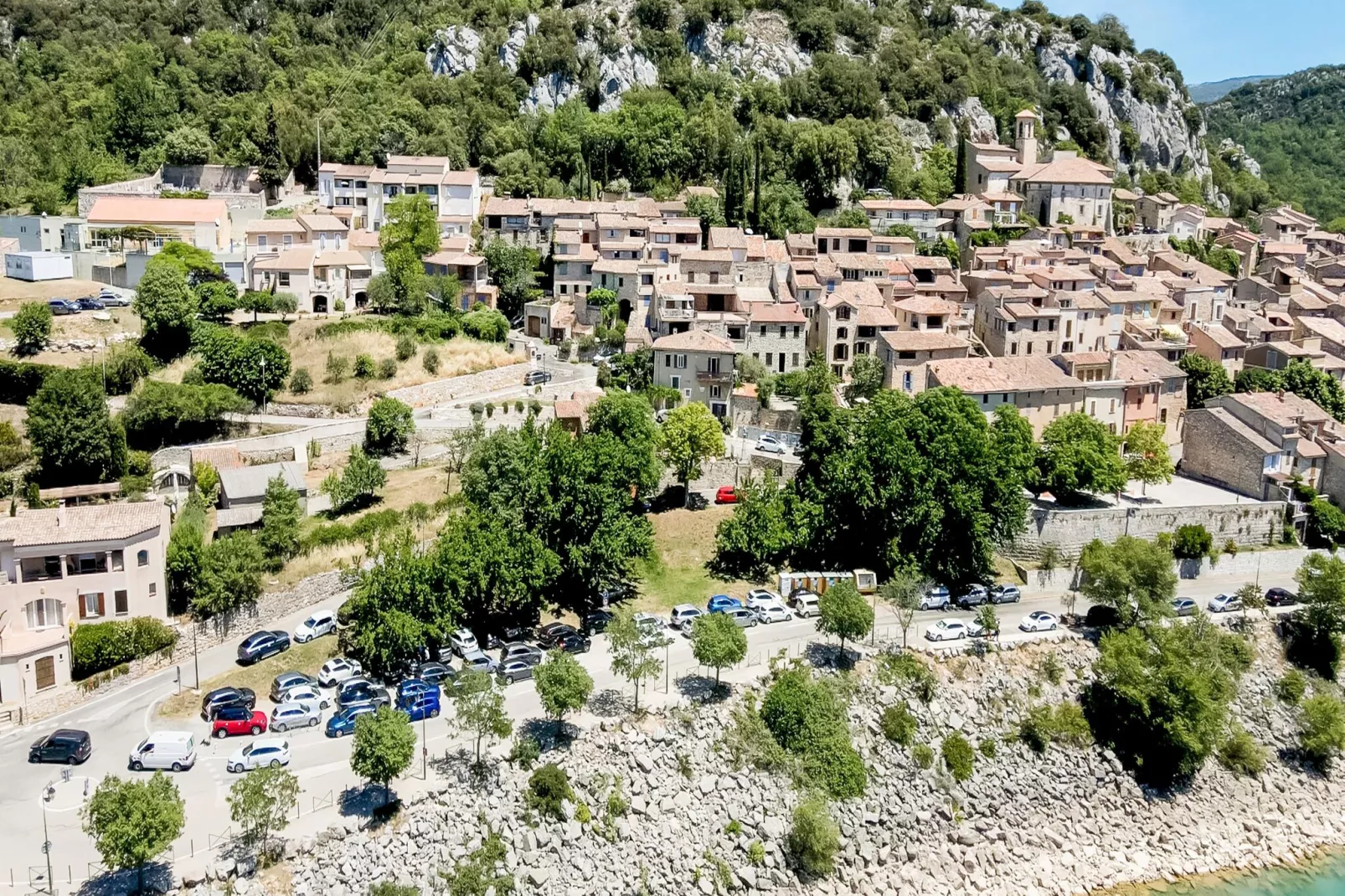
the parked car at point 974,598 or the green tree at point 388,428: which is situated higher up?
the green tree at point 388,428

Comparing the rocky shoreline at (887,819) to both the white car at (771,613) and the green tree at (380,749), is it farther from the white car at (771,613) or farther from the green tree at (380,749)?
the white car at (771,613)

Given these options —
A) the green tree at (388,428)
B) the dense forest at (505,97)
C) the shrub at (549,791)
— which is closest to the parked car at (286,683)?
the shrub at (549,791)

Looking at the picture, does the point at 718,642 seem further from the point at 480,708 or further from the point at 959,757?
the point at 959,757

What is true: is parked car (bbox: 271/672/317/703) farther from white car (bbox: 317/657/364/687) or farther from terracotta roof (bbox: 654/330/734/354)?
terracotta roof (bbox: 654/330/734/354)

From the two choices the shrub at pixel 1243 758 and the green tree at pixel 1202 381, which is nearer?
the shrub at pixel 1243 758

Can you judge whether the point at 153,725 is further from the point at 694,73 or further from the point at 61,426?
the point at 694,73
